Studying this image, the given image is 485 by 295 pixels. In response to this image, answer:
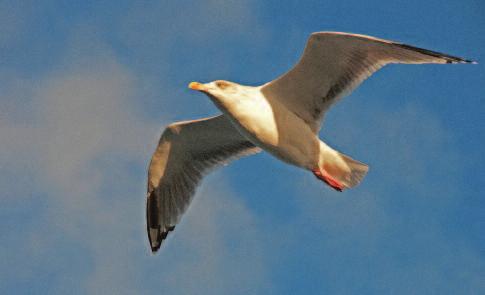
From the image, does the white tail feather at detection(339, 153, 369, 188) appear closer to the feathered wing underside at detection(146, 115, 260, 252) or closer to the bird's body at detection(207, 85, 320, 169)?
the bird's body at detection(207, 85, 320, 169)

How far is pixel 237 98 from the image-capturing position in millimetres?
8914

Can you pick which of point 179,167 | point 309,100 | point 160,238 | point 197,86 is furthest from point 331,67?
point 160,238

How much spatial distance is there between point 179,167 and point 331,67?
2.90 meters

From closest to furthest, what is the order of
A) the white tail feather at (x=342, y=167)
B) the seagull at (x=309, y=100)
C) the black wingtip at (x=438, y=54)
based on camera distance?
the black wingtip at (x=438, y=54) → the seagull at (x=309, y=100) → the white tail feather at (x=342, y=167)

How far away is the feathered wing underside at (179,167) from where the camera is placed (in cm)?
1042

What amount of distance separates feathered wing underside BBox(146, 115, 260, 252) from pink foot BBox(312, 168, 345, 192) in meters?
1.49

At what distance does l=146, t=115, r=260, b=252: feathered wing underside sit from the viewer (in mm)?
10422

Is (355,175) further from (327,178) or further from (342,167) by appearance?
(327,178)

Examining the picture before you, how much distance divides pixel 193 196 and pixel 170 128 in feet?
3.88

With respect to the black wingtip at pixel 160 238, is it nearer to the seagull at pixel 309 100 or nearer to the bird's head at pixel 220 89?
the seagull at pixel 309 100

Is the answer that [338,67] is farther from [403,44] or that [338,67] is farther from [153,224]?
[153,224]

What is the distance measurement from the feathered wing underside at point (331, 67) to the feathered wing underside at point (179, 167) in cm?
134

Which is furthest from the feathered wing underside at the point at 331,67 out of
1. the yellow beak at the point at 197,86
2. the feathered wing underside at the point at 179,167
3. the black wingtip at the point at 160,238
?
the black wingtip at the point at 160,238

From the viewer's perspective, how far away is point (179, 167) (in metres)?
10.7
